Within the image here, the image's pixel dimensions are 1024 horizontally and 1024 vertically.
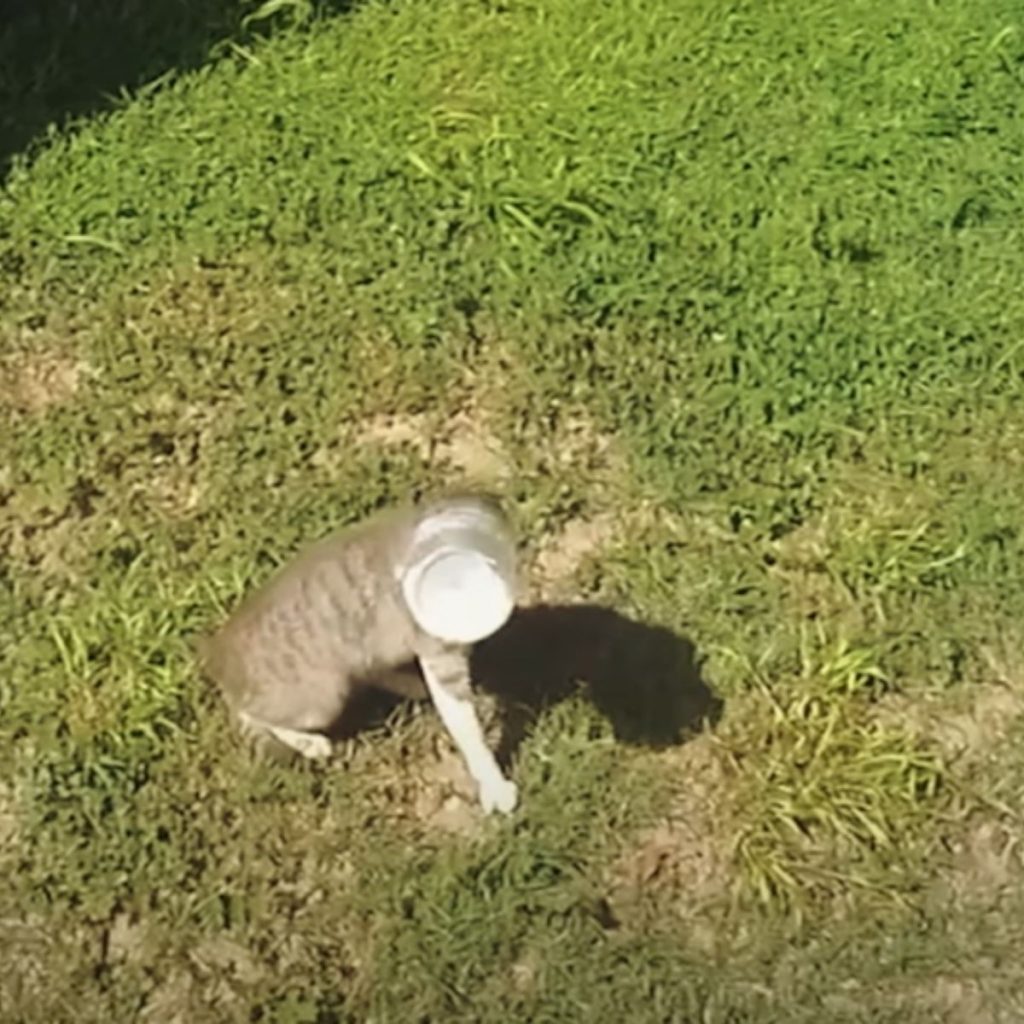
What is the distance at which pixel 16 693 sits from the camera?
4.22 m

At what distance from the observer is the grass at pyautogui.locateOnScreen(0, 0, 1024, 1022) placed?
393 cm

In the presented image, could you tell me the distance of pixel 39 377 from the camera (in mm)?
4809

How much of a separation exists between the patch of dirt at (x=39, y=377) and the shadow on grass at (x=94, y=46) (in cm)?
67

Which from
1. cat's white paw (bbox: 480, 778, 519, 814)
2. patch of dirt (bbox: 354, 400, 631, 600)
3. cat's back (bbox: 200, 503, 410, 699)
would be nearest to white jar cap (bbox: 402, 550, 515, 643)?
cat's back (bbox: 200, 503, 410, 699)

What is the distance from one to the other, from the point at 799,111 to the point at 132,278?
63.1 inches

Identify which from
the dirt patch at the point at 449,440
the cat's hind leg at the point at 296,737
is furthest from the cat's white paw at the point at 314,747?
the dirt patch at the point at 449,440

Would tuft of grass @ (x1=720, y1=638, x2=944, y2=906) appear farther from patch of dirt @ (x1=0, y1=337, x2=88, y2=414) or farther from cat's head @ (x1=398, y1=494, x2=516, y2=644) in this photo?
patch of dirt @ (x1=0, y1=337, x2=88, y2=414)

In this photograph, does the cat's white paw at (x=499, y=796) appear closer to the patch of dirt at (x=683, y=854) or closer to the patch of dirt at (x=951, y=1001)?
the patch of dirt at (x=683, y=854)

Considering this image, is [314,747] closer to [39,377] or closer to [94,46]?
[39,377]

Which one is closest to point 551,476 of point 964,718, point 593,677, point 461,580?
point 593,677

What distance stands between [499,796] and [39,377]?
1477 millimetres

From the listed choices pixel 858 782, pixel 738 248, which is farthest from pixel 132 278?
pixel 858 782

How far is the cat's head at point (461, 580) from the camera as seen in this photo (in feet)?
11.7

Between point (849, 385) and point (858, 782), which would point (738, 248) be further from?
point (858, 782)
